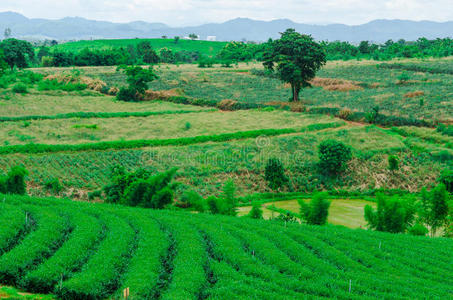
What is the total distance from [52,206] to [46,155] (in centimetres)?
1895

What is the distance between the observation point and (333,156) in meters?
41.4

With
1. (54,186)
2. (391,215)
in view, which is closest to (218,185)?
(54,186)

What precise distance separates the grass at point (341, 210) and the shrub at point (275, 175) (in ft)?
6.77

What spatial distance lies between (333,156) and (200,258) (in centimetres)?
2631

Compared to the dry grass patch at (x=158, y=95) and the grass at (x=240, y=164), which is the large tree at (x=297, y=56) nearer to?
the dry grass patch at (x=158, y=95)

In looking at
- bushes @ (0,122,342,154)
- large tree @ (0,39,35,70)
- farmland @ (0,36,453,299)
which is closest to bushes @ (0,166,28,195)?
farmland @ (0,36,453,299)

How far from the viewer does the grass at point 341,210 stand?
32656 millimetres

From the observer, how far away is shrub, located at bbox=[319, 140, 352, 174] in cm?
4138

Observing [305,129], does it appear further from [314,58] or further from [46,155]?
[46,155]

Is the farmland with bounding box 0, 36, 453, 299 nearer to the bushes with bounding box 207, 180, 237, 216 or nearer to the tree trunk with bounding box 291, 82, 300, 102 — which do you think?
the bushes with bounding box 207, 180, 237, 216

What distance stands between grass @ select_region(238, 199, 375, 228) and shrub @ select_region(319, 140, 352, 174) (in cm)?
427

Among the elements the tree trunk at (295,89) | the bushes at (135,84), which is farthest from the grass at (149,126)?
the bushes at (135,84)

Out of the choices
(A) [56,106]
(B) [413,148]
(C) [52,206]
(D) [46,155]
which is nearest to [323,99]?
(B) [413,148]

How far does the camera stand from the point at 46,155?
135 feet
